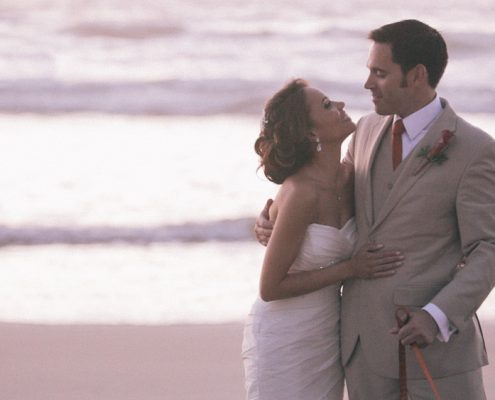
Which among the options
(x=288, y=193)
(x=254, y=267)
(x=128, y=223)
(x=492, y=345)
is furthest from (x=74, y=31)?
(x=288, y=193)

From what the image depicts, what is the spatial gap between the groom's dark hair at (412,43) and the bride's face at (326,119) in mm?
305

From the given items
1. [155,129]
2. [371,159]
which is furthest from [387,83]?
[155,129]

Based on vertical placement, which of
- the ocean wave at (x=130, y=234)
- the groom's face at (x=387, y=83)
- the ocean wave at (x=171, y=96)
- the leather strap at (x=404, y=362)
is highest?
the ocean wave at (x=171, y=96)

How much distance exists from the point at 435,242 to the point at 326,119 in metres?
0.56

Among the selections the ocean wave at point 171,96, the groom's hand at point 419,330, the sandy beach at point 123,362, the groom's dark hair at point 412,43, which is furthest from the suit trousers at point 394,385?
the ocean wave at point 171,96

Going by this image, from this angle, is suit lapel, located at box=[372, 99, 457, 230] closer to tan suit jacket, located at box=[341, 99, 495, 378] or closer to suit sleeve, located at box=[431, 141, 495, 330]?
tan suit jacket, located at box=[341, 99, 495, 378]

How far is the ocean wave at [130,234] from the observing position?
822 centimetres

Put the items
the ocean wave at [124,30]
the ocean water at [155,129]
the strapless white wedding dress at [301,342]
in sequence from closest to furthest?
the strapless white wedding dress at [301,342] < the ocean water at [155,129] < the ocean wave at [124,30]

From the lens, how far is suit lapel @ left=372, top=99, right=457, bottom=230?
3664 millimetres

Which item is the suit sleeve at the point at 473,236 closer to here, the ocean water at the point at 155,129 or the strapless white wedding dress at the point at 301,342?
the strapless white wedding dress at the point at 301,342

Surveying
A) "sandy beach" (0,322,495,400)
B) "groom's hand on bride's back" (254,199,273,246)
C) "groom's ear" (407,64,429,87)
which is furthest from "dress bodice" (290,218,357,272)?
"sandy beach" (0,322,495,400)

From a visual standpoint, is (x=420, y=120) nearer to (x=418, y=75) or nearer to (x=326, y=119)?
(x=418, y=75)

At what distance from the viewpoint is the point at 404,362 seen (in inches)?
145

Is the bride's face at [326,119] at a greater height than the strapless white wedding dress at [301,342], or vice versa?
the bride's face at [326,119]
